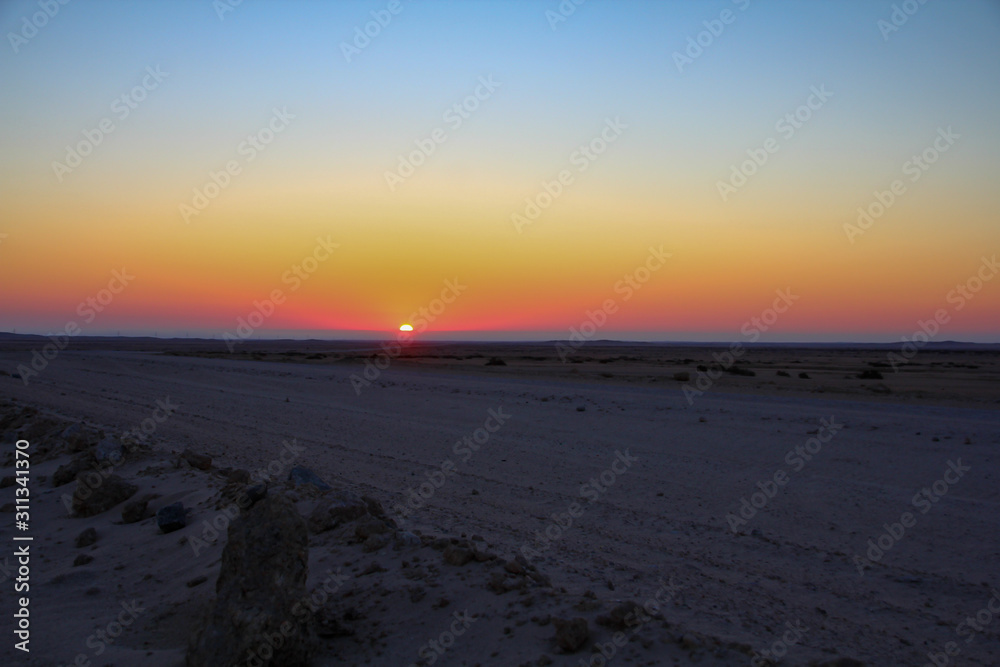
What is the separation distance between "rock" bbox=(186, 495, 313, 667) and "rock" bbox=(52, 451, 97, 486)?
712 centimetres

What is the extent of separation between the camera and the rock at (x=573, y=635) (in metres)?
4.39

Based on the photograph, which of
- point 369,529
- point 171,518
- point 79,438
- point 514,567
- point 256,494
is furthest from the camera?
point 79,438

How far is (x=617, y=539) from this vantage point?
23.6 ft

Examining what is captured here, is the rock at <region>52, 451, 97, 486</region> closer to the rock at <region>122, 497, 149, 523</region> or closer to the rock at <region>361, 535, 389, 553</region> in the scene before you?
the rock at <region>122, 497, 149, 523</region>

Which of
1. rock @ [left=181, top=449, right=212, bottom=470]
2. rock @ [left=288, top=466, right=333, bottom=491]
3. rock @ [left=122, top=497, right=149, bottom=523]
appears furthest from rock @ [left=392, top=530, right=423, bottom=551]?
rock @ [left=181, top=449, right=212, bottom=470]

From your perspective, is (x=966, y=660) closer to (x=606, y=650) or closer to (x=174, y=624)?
(x=606, y=650)

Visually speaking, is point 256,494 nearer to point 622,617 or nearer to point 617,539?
point 622,617

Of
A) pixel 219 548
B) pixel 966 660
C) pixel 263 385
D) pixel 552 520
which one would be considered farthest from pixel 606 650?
pixel 263 385

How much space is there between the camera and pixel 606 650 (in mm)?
4359

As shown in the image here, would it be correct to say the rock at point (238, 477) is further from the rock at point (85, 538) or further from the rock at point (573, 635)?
the rock at point (573, 635)

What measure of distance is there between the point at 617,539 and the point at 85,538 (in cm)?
605

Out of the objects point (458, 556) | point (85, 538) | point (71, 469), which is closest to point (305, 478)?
point (85, 538)

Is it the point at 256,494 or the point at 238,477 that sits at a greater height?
the point at 256,494

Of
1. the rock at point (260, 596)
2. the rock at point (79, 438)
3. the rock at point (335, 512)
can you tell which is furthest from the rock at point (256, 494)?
the rock at point (79, 438)
